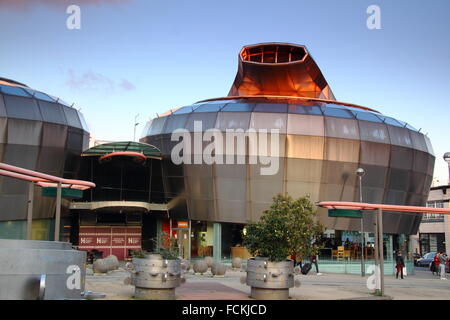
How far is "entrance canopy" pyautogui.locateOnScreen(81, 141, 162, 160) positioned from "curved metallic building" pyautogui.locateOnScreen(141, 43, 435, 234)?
145cm

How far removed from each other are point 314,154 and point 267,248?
2228 cm

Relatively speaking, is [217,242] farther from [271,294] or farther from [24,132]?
[271,294]

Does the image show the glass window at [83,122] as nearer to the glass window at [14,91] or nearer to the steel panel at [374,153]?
the glass window at [14,91]

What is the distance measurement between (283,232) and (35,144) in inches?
956

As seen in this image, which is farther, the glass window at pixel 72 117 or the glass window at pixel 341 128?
the glass window at pixel 341 128

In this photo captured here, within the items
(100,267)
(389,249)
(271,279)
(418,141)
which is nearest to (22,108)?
(100,267)

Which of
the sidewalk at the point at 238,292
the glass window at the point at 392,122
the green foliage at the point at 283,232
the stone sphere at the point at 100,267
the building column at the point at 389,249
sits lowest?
the sidewalk at the point at 238,292

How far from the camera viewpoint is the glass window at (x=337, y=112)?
40.4 m

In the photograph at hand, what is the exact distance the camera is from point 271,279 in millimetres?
16953

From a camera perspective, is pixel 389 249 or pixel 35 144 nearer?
pixel 35 144

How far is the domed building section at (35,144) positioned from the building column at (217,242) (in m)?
11.5

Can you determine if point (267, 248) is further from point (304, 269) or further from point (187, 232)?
point (187, 232)

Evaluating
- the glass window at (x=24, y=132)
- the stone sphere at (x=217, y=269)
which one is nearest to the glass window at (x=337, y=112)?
the stone sphere at (x=217, y=269)

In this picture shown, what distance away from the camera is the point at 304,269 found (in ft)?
96.5
